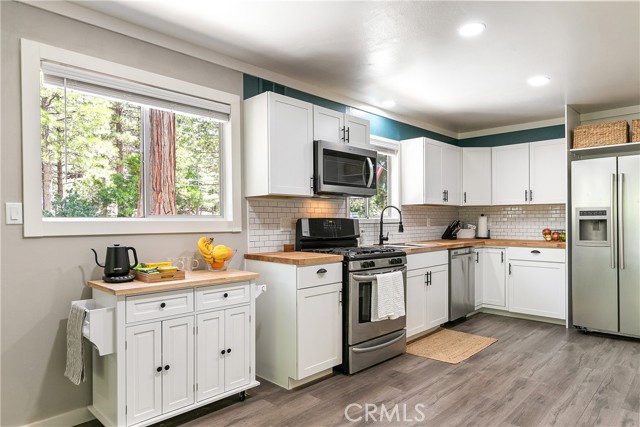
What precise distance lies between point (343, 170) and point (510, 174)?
9.47 feet

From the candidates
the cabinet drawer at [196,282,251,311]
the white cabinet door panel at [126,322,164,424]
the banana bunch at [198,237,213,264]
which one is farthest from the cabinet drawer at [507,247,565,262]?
the white cabinet door panel at [126,322,164,424]

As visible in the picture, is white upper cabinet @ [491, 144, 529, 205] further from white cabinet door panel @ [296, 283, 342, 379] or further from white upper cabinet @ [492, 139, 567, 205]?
white cabinet door panel @ [296, 283, 342, 379]

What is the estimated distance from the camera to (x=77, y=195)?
2559mm

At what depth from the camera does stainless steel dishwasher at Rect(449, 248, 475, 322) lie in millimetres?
4559

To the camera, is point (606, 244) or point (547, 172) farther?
point (547, 172)

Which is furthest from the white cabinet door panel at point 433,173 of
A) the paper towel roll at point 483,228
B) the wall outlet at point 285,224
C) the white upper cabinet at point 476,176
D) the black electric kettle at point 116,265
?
the black electric kettle at point 116,265

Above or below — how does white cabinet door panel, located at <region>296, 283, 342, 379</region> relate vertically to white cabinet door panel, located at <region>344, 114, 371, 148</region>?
below

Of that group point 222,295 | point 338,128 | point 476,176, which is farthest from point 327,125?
point 476,176

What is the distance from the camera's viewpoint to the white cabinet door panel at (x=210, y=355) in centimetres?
248

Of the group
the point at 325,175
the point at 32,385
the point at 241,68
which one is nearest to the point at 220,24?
the point at 241,68

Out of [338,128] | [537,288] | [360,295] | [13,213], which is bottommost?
[537,288]

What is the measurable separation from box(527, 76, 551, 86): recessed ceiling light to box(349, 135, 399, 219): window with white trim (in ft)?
5.18

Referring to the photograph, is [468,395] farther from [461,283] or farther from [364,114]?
[364,114]

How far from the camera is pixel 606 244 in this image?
418cm
